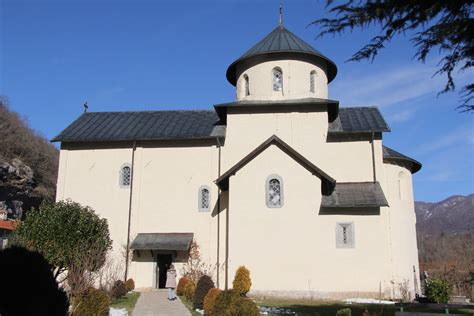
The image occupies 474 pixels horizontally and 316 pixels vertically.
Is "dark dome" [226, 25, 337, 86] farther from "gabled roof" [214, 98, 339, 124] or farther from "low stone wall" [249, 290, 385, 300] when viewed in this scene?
"low stone wall" [249, 290, 385, 300]

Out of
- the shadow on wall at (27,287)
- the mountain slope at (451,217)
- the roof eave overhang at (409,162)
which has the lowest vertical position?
the shadow on wall at (27,287)

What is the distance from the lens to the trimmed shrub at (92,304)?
453 inches

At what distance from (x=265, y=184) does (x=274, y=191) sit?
49 centimetres

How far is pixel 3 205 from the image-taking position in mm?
38562

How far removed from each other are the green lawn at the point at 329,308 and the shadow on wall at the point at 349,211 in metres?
3.65

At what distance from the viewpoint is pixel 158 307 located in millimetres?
15586

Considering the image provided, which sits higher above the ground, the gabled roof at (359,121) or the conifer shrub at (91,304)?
the gabled roof at (359,121)

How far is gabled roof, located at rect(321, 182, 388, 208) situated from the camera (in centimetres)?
1909

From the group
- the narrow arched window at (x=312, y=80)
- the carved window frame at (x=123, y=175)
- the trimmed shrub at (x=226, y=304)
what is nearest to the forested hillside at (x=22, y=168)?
the carved window frame at (x=123, y=175)

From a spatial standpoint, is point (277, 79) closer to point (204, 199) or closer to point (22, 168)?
point (204, 199)

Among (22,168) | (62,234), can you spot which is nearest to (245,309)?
(62,234)

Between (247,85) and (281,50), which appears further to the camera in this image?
(247,85)

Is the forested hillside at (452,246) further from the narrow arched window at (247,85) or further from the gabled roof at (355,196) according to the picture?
the narrow arched window at (247,85)

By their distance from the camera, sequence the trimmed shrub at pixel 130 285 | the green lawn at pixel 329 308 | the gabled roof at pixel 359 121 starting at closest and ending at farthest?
the green lawn at pixel 329 308
the trimmed shrub at pixel 130 285
the gabled roof at pixel 359 121
